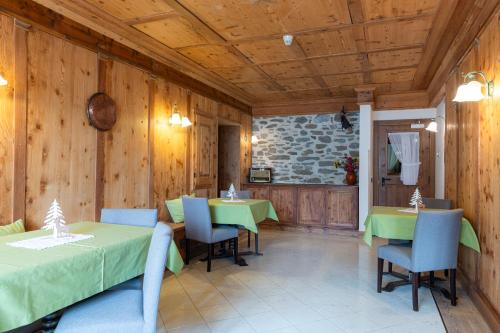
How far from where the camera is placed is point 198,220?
13.4 feet

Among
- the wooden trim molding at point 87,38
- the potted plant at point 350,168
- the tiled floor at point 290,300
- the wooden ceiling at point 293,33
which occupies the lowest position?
the tiled floor at point 290,300

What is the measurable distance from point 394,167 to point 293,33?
13.2ft

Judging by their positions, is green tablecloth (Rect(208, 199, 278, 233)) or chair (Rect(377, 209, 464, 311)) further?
green tablecloth (Rect(208, 199, 278, 233))

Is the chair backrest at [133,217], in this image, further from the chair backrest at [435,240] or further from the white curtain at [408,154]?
the white curtain at [408,154]

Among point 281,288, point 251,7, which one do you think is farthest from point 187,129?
point 281,288

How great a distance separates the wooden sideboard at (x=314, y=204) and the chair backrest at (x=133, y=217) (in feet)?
14.1

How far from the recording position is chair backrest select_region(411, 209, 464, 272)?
2.87 meters

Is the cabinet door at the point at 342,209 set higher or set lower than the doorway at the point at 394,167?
lower

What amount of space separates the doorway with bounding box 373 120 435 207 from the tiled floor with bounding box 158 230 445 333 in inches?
89.8

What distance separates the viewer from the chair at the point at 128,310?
1.63 m

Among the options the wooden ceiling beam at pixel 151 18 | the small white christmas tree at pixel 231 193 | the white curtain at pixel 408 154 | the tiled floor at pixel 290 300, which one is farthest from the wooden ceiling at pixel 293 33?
the tiled floor at pixel 290 300

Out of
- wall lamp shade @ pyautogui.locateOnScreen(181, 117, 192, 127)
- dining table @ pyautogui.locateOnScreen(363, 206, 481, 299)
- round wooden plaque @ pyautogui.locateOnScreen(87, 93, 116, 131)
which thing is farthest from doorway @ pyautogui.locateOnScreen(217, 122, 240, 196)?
dining table @ pyautogui.locateOnScreen(363, 206, 481, 299)

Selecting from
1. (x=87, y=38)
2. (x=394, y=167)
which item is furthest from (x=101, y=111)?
(x=394, y=167)

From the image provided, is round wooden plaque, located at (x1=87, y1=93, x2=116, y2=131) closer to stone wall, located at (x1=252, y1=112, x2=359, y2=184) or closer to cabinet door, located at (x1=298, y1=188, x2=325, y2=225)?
cabinet door, located at (x1=298, y1=188, x2=325, y2=225)
